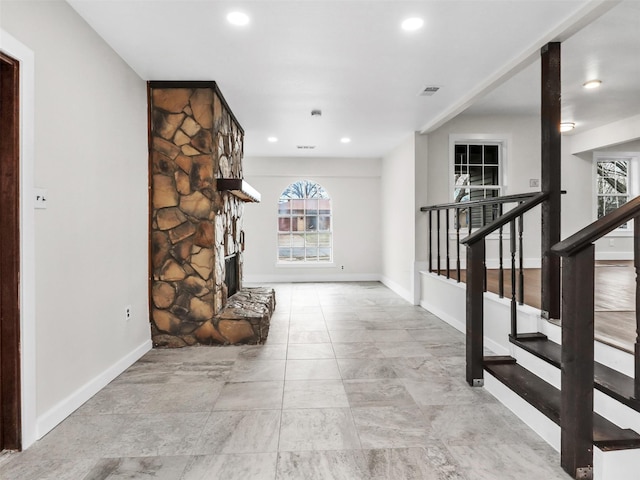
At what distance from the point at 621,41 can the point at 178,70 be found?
12.5 ft

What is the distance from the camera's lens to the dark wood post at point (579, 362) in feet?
5.41

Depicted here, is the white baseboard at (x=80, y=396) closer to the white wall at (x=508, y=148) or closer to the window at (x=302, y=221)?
the white wall at (x=508, y=148)

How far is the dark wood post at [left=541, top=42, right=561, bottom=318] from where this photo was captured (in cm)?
282

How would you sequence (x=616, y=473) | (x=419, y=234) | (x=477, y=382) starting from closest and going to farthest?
(x=616, y=473) → (x=477, y=382) → (x=419, y=234)

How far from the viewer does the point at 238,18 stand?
2.59m

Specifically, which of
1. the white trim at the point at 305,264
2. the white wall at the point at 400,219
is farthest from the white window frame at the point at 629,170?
the white trim at the point at 305,264

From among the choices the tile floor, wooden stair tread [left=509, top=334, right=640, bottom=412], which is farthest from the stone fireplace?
wooden stair tread [left=509, top=334, right=640, bottom=412]

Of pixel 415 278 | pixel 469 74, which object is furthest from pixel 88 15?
pixel 415 278

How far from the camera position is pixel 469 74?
11.7 ft

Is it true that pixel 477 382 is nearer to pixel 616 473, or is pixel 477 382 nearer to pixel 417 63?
pixel 616 473

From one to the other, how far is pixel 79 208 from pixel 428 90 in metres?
3.32

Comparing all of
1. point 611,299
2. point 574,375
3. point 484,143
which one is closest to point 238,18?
point 574,375

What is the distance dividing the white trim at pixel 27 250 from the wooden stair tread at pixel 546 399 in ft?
8.68

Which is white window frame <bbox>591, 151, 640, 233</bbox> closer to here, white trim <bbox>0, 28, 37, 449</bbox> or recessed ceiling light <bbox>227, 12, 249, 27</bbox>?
recessed ceiling light <bbox>227, 12, 249, 27</bbox>
